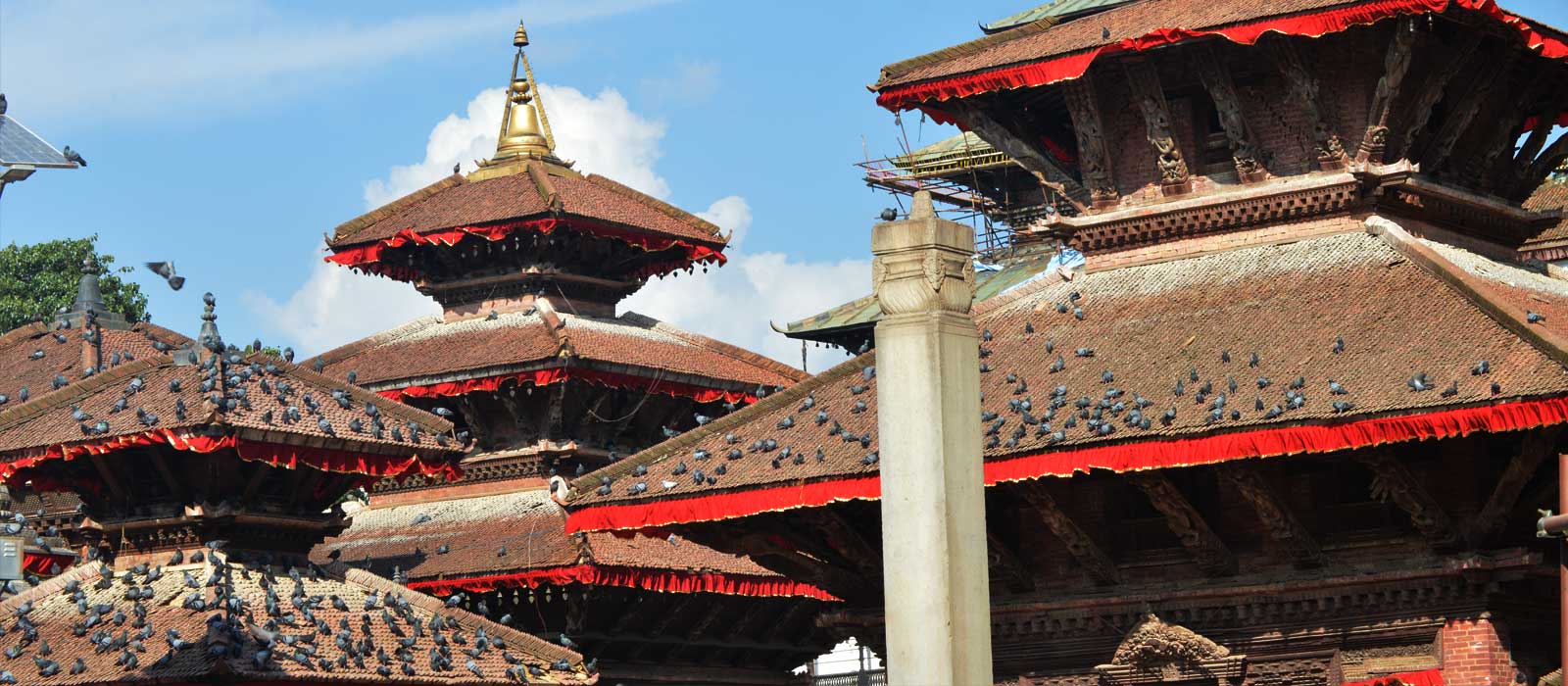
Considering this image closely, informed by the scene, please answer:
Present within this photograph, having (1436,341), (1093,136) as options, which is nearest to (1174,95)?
(1093,136)

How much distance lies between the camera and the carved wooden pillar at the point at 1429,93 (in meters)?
28.6

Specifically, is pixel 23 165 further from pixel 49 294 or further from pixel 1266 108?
pixel 49 294

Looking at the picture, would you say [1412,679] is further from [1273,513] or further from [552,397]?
[552,397]

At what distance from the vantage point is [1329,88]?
Result: 2902 cm

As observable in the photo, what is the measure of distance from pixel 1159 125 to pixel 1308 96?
1.82 metres

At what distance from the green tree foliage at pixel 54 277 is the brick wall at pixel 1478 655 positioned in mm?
55226

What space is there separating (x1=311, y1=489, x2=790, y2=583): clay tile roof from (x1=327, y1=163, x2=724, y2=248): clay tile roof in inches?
185

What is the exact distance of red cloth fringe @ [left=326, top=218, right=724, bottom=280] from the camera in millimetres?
41094

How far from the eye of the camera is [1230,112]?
29250mm

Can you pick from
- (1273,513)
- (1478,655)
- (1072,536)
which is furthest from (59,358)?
(1478,655)

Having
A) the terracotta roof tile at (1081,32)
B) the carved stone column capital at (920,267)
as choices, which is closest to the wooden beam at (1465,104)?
the terracotta roof tile at (1081,32)

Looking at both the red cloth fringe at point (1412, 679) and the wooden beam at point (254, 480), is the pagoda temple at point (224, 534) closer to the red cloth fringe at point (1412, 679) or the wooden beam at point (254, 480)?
the wooden beam at point (254, 480)

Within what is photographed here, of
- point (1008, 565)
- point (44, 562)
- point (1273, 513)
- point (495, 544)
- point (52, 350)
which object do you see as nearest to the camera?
point (1273, 513)

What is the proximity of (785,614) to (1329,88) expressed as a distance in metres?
15.5
